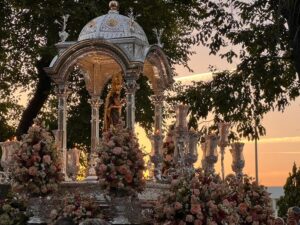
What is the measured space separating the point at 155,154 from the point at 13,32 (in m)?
16.1

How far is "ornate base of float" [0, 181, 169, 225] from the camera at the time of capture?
52.2ft

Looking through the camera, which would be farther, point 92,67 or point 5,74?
point 5,74

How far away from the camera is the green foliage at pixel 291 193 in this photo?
33.5 meters

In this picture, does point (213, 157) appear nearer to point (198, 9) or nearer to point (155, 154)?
point (155, 154)

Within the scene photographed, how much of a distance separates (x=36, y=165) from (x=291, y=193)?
19654mm

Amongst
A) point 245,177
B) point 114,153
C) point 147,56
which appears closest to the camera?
point 114,153

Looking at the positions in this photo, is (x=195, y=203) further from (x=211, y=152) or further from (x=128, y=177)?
(x=211, y=152)

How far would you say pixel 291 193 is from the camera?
112ft

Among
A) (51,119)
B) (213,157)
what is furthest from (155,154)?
(51,119)

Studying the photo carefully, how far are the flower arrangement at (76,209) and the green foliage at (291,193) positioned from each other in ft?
60.4

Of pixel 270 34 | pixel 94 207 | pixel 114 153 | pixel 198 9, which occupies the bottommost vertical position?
pixel 94 207

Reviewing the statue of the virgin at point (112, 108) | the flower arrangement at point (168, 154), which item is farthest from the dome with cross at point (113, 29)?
the flower arrangement at point (168, 154)

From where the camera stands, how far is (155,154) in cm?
1834

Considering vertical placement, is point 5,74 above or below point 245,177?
above
